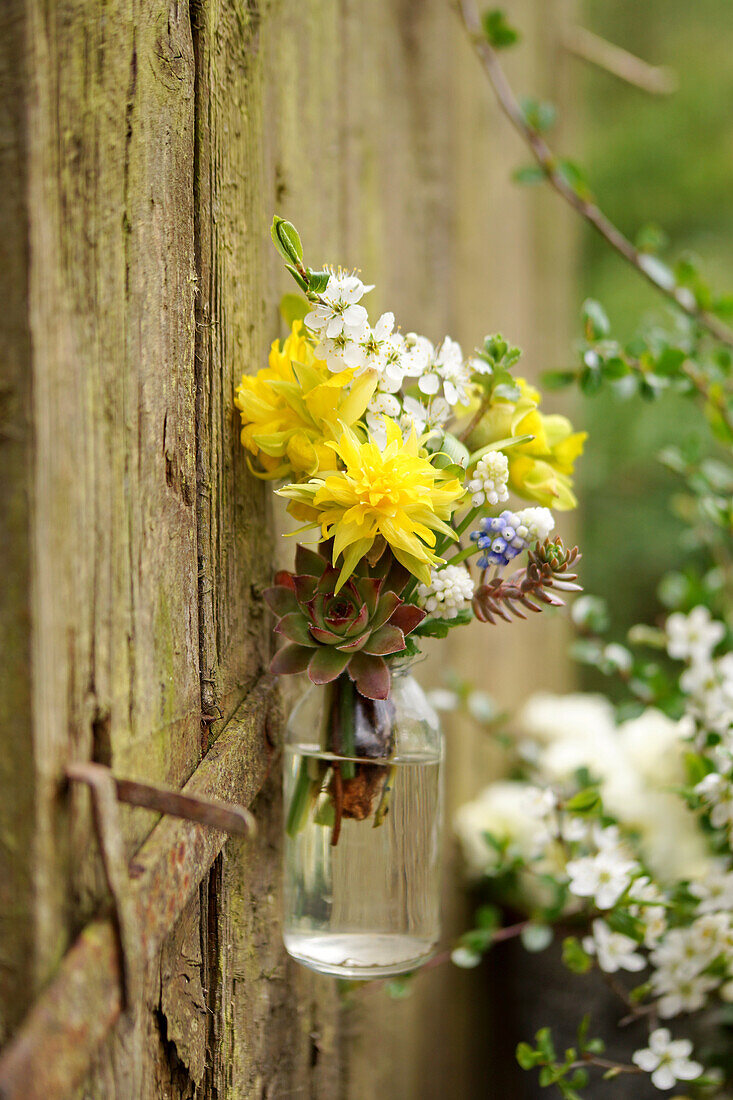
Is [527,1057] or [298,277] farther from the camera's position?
[527,1057]

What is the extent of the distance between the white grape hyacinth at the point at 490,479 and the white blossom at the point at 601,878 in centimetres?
45

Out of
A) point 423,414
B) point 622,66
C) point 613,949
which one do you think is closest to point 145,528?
point 423,414

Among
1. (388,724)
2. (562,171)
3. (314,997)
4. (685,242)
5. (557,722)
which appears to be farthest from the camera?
(685,242)

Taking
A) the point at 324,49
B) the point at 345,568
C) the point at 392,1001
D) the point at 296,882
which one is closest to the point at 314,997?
the point at 296,882

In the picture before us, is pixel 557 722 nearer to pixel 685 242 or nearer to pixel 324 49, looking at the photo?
pixel 324 49

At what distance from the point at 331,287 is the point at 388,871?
1.47 feet

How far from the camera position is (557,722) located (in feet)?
5.20

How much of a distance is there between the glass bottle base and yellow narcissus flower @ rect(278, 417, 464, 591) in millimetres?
309

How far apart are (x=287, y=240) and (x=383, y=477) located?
16 centimetres

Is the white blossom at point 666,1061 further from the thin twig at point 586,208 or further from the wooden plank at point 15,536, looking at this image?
the thin twig at point 586,208

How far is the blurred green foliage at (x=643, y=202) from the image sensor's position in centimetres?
371

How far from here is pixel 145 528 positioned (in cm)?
48

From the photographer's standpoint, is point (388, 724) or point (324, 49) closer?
point (388, 724)

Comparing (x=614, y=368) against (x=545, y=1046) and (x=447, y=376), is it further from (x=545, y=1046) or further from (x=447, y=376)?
(x=545, y=1046)
